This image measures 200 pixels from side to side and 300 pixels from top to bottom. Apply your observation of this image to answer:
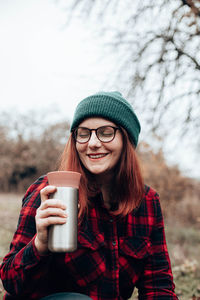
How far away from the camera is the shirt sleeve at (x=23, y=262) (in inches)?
51.5

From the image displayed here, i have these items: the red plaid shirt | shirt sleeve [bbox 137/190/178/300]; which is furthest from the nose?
shirt sleeve [bbox 137/190/178/300]

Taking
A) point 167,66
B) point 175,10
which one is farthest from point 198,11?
point 167,66

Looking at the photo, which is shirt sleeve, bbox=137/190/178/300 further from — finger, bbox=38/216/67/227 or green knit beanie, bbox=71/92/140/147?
finger, bbox=38/216/67/227

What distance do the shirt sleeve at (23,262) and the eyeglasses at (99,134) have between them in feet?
1.64

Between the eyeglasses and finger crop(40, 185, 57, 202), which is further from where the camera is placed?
the eyeglasses

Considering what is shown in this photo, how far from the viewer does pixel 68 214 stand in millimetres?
1108

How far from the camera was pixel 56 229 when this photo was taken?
1.09 metres

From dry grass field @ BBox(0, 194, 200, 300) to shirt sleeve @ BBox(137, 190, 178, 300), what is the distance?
5.55 ft

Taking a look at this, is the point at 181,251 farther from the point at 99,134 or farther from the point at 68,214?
the point at 68,214

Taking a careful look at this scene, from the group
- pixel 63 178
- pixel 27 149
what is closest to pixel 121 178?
pixel 63 178

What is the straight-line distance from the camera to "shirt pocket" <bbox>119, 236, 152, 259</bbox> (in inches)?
70.2

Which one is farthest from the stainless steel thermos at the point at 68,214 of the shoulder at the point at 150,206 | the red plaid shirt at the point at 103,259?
the shoulder at the point at 150,206

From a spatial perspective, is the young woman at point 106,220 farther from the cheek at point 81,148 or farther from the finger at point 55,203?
the finger at point 55,203

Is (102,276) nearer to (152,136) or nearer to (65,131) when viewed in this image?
(152,136)
